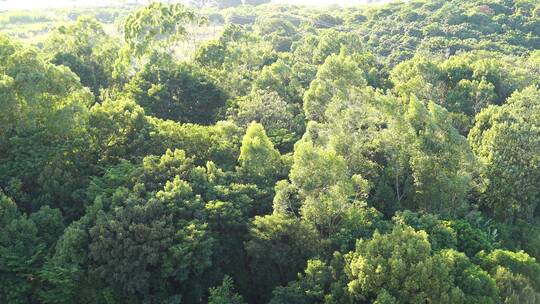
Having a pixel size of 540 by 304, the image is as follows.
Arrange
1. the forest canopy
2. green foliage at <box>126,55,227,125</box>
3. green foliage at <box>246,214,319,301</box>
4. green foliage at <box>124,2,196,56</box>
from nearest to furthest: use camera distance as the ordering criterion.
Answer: the forest canopy < green foliage at <box>246,214,319,301</box> < green foliage at <box>126,55,227,125</box> < green foliage at <box>124,2,196,56</box>

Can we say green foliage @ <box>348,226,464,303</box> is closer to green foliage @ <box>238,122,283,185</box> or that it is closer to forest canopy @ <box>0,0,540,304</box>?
forest canopy @ <box>0,0,540,304</box>

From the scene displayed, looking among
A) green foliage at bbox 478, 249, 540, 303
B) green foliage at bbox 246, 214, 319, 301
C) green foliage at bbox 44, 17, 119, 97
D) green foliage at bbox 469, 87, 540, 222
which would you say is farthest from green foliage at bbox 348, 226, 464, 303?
green foliage at bbox 44, 17, 119, 97

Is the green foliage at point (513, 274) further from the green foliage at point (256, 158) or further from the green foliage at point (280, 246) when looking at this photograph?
the green foliage at point (256, 158)

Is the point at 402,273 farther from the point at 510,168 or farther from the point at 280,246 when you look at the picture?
the point at 510,168

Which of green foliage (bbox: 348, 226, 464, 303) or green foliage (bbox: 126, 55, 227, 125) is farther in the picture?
green foliage (bbox: 126, 55, 227, 125)

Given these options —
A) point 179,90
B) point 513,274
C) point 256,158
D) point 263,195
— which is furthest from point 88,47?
point 513,274

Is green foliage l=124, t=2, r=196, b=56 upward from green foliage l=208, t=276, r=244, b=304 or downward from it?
upward

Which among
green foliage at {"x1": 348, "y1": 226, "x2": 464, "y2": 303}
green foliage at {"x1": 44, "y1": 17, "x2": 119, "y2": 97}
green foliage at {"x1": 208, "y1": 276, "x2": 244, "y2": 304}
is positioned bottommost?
green foliage at {"x1": 208, "y1": 276, "x2": 244, "y2": 304}

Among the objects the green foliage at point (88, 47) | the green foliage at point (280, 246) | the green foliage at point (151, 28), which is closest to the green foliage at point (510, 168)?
the green foliage at point (280, 246)
